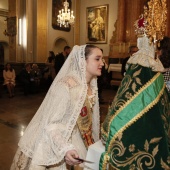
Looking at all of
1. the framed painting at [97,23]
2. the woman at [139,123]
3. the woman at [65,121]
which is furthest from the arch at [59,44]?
the woman at [139,123]

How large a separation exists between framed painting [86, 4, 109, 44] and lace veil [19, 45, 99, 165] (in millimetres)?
11632

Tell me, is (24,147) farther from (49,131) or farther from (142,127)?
(142,127)

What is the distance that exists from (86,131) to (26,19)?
11222mm

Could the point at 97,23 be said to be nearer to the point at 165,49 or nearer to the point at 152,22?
the point at 165,49

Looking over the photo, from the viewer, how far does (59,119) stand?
162cm

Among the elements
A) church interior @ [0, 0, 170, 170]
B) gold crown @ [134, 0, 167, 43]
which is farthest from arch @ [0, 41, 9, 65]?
gold crown @ [134, 0, 167, 43]

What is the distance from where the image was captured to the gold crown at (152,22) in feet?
4.48

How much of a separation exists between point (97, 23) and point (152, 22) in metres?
12.5

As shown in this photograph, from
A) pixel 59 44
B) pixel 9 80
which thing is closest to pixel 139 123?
pixel 9 80

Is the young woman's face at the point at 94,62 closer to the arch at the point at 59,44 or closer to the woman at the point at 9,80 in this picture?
the woman at the point at 9,80

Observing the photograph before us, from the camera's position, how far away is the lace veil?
1570 mm

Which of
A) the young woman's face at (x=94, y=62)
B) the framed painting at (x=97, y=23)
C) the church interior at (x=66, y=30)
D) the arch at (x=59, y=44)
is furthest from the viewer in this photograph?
the arch at (x=59, y=44)

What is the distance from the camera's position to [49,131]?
157 cm

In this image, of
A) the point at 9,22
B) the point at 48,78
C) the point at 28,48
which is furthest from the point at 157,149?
the point at 9,22
